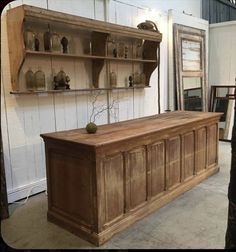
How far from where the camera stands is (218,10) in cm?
685

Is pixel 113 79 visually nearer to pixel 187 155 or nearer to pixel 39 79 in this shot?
pixel 39 79

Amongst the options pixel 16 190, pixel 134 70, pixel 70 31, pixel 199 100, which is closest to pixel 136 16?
pixel 134 70

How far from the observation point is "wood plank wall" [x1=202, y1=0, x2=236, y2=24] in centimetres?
637

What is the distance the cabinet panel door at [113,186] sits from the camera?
231 cm

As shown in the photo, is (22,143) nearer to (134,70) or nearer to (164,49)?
(134,70)

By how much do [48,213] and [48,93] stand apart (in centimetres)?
137

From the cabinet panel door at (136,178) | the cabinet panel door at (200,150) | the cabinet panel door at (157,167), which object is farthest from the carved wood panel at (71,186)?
the cabinet panel door at (200,150)

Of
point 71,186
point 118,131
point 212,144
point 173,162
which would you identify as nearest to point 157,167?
point 173,162

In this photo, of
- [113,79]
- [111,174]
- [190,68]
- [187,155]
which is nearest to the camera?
[111,174]

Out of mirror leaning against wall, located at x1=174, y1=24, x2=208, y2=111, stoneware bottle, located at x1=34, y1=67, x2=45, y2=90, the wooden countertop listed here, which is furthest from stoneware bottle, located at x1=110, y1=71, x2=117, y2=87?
mirror leaning against wall, located at x1=174, y1=24, x2=208, y2=111

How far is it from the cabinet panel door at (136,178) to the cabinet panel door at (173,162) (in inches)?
16.5

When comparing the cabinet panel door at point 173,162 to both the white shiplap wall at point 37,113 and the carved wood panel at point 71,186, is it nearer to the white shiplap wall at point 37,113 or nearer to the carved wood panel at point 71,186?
the carved wood panel at point 71,186

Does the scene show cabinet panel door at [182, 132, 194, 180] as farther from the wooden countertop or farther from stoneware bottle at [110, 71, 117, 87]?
stoneware bottle at [110, 71, 117, 87]

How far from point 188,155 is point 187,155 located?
0.09 ft
